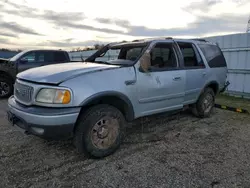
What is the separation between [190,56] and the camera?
517 cm

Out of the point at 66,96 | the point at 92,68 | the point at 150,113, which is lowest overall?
the point at 150,113

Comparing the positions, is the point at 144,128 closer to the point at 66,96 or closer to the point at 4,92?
→ the point at 66,96

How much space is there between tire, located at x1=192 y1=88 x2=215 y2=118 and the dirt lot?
81cm

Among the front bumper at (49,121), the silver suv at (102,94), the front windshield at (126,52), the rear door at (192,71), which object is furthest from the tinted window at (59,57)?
the front bumper at (49,121)

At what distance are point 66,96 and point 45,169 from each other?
3.48 feet

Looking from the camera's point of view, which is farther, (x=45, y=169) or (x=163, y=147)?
(x=163, y=147)

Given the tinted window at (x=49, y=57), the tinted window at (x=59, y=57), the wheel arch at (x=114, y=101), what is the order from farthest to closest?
the tinted window at (x=59, y=57), the tinted window at (x=49, y=57), the wheel arch at (x=114, y=101)

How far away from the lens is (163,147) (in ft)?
12.8

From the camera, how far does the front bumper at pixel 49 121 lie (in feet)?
9.78

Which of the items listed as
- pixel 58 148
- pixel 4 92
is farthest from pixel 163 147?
pixel 4 92

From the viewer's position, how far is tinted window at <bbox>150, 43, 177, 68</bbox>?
14.4 feet

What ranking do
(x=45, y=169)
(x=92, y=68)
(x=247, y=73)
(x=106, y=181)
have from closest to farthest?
(x=106, y=181), (x=45, y=169), (x=92, y=68), (x=247, y=73)

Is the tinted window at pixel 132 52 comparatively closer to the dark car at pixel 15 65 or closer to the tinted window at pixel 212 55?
the tinted window at pixel 212 55

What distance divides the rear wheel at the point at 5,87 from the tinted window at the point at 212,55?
6.94 meters
